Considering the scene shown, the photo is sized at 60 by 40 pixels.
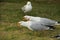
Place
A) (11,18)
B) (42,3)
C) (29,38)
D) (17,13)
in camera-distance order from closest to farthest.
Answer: (29,38)
(11,18)
(17,13)
(42,3)

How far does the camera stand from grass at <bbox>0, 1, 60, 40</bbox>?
A: 6309 millimetres

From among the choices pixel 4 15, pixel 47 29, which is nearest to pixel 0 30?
pixel 47 29

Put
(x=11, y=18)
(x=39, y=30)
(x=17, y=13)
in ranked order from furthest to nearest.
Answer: (x=17, y=13), (x=11, y=18), (x=39, y=30)

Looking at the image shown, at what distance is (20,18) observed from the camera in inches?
326

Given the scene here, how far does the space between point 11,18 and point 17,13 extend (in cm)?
Answer: 83

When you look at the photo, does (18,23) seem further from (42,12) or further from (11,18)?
(42,12)

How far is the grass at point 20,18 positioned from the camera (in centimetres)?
631

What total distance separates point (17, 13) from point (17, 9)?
2.41 feet

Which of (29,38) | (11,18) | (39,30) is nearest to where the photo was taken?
(29,38)

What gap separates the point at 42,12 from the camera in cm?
934

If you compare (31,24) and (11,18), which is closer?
(31,24)

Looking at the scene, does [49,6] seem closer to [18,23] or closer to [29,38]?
[18,23]

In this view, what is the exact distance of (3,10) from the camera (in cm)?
945

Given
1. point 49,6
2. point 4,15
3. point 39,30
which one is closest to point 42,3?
point 49,6
